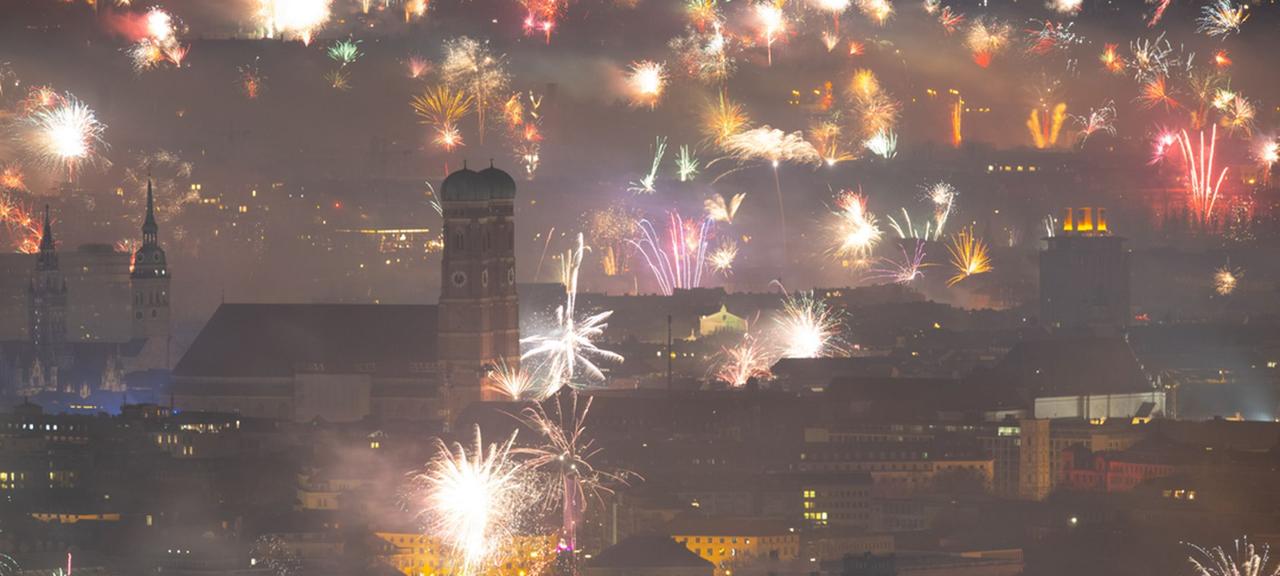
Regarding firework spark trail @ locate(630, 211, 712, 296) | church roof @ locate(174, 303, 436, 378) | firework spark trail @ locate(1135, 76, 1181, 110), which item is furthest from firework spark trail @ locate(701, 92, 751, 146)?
church roof @ locate(174, 303, 436, 378)

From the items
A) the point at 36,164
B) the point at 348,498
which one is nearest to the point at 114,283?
the point at 36,164

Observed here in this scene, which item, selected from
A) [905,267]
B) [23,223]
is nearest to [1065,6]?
[905,267]

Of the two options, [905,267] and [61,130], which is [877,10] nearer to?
[905,267]

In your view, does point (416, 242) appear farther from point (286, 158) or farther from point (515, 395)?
Result: point (515, 395)

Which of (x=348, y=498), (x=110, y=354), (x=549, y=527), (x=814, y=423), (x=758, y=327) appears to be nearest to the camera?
(x=549, y=527)

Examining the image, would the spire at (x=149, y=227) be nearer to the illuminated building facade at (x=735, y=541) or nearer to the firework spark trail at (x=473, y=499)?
the firework spark trail at (x=473, y=499)

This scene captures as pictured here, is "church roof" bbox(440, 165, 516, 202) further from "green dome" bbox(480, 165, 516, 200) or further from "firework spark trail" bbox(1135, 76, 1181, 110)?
"firework spark trail" bbox(1135, 76, 1181, 110)
